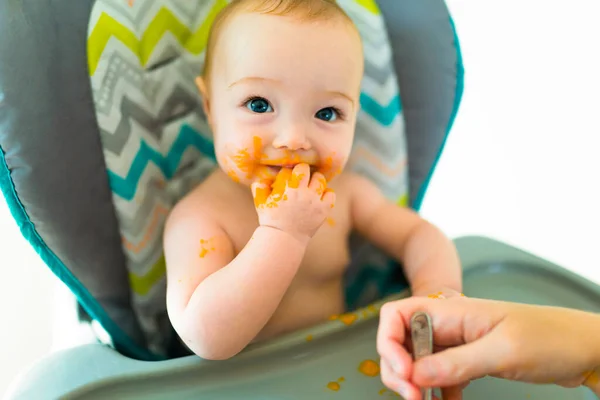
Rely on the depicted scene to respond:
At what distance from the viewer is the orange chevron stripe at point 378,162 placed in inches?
31.9

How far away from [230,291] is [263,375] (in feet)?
0.36

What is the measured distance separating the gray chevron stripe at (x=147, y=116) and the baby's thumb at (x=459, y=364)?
42 centimetres

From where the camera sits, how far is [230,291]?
58 centimetres

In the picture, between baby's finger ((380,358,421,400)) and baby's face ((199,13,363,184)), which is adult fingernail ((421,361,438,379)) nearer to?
baby's finger ((380,358,421,400))

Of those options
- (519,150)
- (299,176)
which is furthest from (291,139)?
(519,150)

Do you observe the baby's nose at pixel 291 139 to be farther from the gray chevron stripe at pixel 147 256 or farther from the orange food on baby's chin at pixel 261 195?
the gray chevron stripe at pixel 147 256

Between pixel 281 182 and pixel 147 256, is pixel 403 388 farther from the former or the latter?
pixel 147 256

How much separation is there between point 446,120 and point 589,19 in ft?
2.16

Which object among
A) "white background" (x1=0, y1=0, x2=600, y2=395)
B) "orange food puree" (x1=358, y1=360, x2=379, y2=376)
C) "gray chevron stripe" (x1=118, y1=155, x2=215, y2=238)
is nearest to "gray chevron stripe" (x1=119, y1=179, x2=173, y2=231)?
"gray chevron stripe" (x1=118, y1=155, x2=215, y2=238)

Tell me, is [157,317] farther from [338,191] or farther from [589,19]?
[589,19]

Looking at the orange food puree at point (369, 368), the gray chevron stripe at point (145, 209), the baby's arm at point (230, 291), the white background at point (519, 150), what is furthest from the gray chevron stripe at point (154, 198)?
the white background at point (519, 150)

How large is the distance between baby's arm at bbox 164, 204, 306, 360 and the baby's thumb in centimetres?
18

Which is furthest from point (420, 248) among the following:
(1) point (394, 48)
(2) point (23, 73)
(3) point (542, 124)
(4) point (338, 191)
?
Result: (3) point (542, 124)

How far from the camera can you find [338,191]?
78 centimetres
